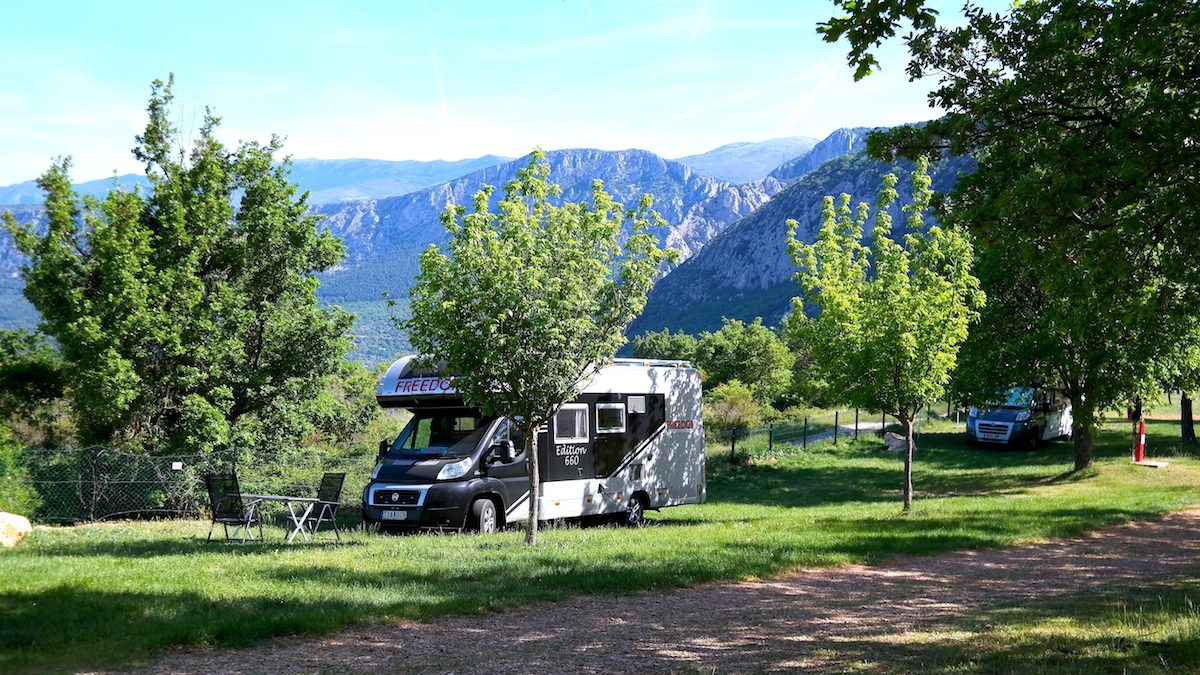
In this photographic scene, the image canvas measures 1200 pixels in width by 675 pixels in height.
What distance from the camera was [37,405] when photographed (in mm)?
22484

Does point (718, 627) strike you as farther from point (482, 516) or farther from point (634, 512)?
point (634, 512)

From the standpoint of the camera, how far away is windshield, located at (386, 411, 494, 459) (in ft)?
49.2

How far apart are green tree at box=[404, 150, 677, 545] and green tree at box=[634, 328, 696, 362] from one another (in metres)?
68.0

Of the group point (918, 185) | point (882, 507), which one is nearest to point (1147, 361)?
point (882, 507)

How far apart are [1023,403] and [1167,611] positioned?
26730 mm

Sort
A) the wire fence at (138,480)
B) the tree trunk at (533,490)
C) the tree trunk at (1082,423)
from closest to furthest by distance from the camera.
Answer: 1. the tree trunk at (533,490)
2. the wire fence at (138,480)
3. the tree trunk at (1082,423)

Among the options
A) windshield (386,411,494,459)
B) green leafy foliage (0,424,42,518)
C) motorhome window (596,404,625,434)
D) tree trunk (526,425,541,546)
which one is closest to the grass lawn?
tree trunk (526,425,541,546)

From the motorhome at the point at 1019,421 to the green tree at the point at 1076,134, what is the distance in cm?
2283

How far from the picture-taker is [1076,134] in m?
8.81

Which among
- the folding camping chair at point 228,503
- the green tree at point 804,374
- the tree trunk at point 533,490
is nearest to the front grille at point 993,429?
the green tree at point 804,374

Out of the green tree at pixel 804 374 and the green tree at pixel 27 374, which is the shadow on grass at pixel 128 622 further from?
the green tree at pixel 27 374

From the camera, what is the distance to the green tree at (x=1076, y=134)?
7.61 metres

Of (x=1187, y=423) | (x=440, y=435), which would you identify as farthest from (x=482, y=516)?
(x=1187, y=423)

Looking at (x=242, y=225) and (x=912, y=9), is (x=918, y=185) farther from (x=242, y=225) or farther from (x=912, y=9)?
(x=242, y=225)
